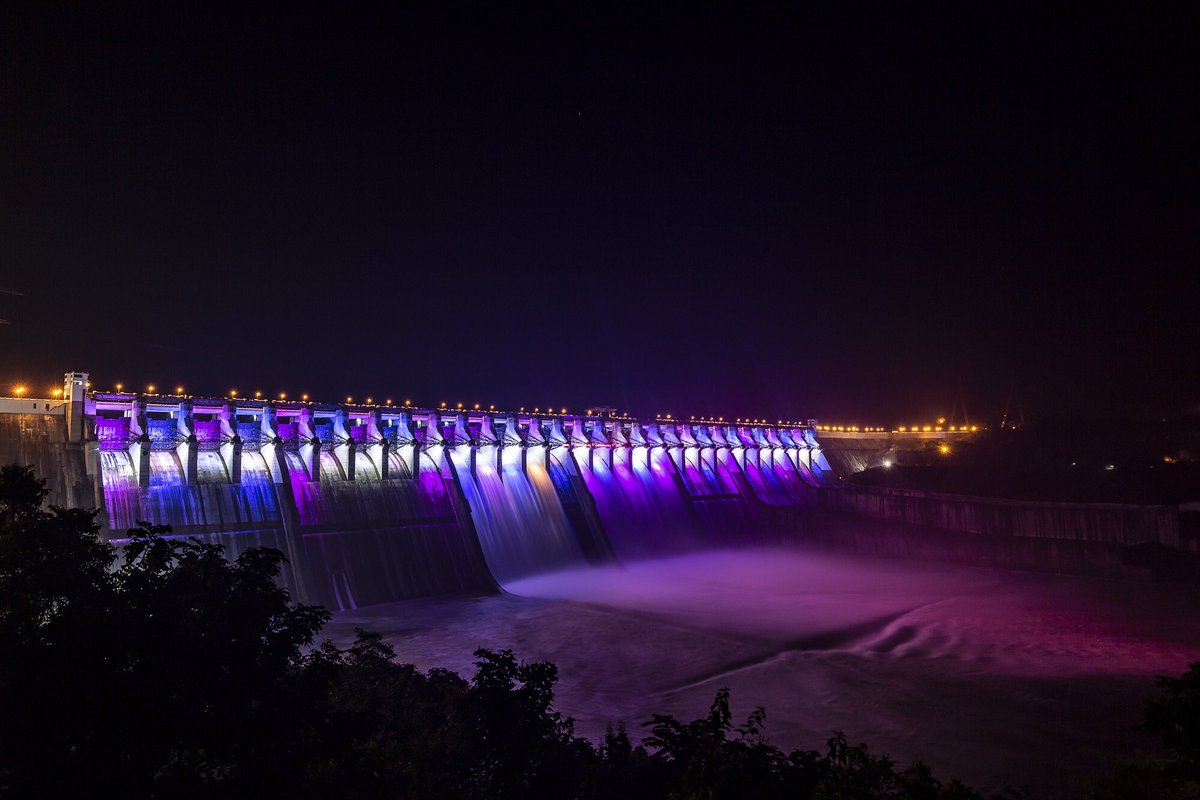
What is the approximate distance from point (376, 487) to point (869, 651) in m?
17.6

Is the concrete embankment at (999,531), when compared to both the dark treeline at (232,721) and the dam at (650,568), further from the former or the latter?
the dark treeline at (232,721)

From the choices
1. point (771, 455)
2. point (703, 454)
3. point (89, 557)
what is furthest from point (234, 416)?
point (771, 455)

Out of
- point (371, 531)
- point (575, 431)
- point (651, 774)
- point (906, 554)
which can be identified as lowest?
point (906, 554)

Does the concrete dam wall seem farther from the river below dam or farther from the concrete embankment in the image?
the river below dam

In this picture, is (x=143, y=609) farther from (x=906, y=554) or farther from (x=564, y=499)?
(x=906, y=554)

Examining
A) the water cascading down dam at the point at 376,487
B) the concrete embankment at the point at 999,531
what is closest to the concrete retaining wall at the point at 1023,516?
the concrete embankment at the point at 999,531

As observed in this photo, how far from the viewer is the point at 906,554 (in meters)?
34.4

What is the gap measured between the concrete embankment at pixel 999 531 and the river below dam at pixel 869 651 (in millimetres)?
1102

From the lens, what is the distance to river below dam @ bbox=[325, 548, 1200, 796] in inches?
540

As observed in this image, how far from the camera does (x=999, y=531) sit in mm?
31562

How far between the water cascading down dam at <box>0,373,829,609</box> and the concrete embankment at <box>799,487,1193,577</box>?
3.93 m

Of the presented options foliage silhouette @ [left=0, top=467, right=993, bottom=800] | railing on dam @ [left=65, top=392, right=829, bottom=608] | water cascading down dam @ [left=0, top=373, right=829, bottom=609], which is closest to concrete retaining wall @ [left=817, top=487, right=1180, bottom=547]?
water cascading down dam @ [left=0, top=373, right=829, bottom=609]

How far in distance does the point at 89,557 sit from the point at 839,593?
2592 cm

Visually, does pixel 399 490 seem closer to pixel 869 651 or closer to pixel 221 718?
pixel 869 651
